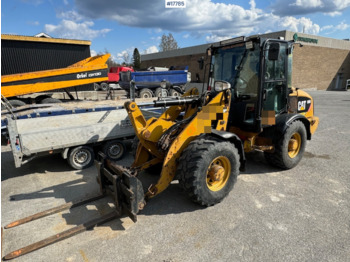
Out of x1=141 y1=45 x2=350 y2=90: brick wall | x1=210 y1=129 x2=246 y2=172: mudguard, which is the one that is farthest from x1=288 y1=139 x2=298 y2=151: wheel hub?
x1=141 y1=45 x2=350 y2=90: brick wall

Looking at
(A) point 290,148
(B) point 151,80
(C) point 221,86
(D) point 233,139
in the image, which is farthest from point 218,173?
(B) point 151,80

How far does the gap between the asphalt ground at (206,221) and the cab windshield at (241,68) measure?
174 cm

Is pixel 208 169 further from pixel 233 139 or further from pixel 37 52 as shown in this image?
pixel 37 52

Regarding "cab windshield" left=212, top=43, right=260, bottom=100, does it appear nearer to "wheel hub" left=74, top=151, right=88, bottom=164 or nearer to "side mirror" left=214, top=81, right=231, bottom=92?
"side mirror" left=214, top=81, right=231, bottom=92

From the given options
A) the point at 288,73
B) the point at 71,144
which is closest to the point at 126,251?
the point at 71,144

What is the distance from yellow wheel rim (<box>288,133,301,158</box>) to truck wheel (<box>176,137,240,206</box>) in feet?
6.19

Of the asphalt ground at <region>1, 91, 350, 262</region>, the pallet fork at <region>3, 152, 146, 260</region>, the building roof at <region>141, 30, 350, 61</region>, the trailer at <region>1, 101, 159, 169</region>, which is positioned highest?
the building roof at <region>141, 30, 350, 61</region>

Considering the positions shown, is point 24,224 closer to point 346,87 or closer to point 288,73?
point 288,73

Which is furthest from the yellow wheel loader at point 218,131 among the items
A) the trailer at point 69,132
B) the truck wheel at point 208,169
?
the trailer at point 69,132

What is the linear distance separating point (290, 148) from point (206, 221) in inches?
110

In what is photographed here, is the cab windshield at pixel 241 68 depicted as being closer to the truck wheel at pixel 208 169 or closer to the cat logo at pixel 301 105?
the truck wheel at pixel 208 169

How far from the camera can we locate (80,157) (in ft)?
17.8

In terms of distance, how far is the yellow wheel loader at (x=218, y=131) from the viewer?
3.44 metres

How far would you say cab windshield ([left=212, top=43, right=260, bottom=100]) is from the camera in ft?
14.5
